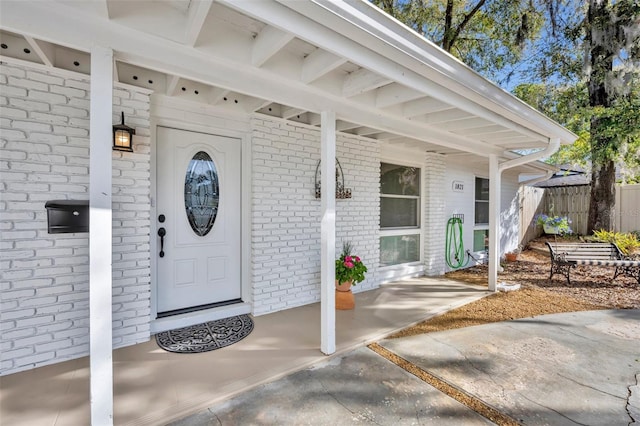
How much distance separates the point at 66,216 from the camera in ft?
6.05

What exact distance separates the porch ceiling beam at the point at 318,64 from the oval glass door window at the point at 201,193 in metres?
1.59

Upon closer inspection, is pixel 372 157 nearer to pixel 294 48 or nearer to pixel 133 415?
pixel 294 48

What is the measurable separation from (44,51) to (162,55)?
1.05 meters

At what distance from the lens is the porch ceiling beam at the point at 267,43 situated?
5.69ft

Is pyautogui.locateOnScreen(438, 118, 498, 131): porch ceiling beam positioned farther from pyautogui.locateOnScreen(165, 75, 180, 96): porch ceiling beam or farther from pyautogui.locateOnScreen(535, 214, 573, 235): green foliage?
pyautogui.locateOnScreen(535, 214, 573, 235): green foliage

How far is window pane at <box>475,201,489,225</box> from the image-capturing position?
675 centimetres

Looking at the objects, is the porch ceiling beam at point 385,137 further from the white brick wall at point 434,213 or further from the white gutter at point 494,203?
the white gutter at point 494,203

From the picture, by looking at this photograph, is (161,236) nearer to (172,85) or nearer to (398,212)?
(172,85)

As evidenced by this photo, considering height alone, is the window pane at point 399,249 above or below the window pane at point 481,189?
below

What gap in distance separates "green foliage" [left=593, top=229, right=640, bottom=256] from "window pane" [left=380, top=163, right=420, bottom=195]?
13.8 ft

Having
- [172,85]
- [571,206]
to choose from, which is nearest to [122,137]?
[172,85]

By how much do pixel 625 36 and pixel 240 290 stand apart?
8781mm

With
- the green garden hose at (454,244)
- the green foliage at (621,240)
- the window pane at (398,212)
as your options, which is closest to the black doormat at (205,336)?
the window pane at (398,212)

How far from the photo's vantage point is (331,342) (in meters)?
2.60
